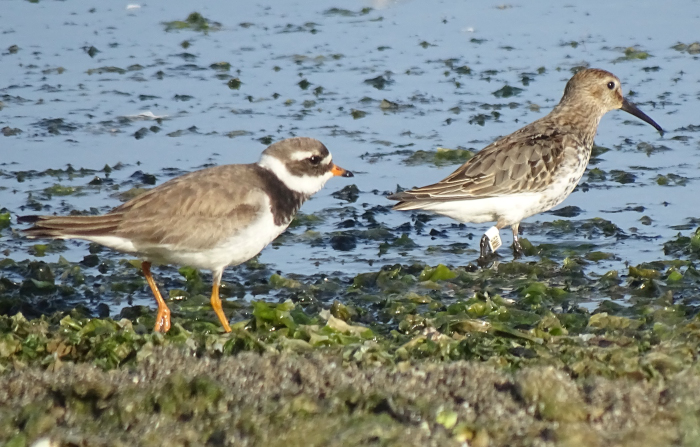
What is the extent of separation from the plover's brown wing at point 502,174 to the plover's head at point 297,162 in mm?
1631

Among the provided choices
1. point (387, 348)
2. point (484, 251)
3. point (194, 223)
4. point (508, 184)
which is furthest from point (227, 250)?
point (508, 184)

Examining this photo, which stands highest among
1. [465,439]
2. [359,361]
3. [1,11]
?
[465,439]

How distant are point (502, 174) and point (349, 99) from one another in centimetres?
428

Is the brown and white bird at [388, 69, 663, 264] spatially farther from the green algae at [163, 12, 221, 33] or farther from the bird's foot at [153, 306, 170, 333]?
the green algae at [163, 12, 221, 33]

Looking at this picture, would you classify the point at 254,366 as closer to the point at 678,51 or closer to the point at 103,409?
the point at 103,409

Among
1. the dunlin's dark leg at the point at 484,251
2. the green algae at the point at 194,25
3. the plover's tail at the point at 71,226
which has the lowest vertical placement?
the green algae at the point at 194,25

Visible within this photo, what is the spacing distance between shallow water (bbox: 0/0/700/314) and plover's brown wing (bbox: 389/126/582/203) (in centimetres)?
50

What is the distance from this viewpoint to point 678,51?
14898 mm

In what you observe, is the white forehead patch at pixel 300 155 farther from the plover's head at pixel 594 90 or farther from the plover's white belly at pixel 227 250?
the plover's head at pixel 594 90

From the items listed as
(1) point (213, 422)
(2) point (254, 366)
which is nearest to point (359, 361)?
(2) point (254, 366)

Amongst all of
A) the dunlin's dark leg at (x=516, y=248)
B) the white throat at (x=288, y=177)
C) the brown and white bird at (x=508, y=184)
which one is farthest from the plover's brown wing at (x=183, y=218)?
the dunlin's dark leg at (x=516, y=248)

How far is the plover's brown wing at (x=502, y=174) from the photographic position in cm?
939

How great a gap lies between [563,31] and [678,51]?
1.73 m

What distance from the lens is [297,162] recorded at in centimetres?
762
